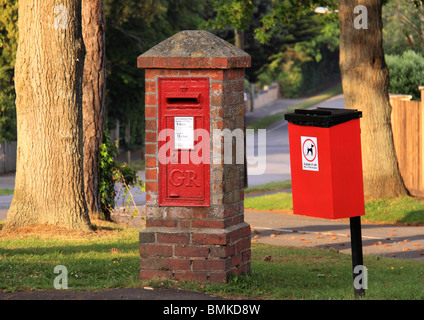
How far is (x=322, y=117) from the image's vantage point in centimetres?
655

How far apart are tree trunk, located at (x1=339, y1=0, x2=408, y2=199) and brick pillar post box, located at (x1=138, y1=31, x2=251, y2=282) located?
28.7 ft

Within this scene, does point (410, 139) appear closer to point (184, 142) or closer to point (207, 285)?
point (184, 142)

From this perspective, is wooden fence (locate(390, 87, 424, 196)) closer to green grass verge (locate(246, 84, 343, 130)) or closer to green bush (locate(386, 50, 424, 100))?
green bush (locate(386, 50, 424, 100))

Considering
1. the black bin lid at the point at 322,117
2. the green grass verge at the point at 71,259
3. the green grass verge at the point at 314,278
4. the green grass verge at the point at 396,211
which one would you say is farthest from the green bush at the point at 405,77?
the black bin lid at the point at 322,117

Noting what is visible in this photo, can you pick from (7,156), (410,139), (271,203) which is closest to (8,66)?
(7,156)

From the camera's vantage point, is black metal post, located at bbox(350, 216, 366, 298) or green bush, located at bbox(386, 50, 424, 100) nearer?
black metal post, located at bbox(350, 216, 366, 298)

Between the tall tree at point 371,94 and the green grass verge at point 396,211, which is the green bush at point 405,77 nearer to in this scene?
the tall tree at point 371,94

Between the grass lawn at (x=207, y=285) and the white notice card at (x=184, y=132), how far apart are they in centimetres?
131

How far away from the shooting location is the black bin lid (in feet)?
21.4

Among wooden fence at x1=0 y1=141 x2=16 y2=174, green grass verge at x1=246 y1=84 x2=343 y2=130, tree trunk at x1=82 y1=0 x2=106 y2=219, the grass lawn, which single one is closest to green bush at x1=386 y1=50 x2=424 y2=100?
tree trunk at x1=82 y1=0 x2=106 y2=219

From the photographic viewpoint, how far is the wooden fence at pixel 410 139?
698 inches

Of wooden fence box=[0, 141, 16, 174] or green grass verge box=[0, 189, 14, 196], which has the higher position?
wooden fence box=[0, 141, 16, 174]

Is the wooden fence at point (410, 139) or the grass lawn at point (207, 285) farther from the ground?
the wooden fence at point (410, 139)

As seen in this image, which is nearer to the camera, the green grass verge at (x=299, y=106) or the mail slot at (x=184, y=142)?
the mail slot at (x=184, y=142)
